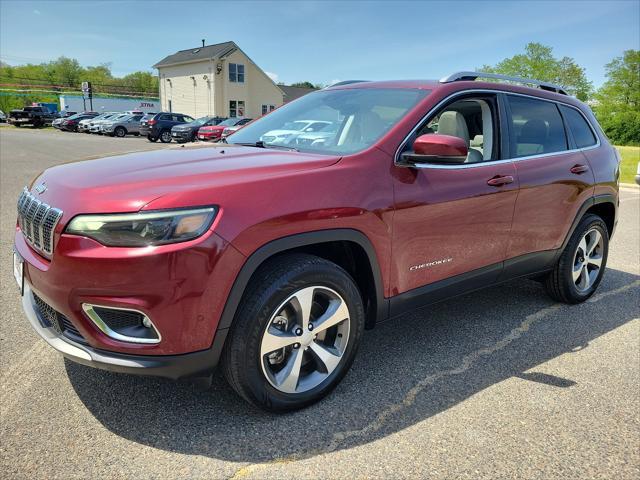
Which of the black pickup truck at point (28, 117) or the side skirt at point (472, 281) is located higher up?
the black pickup truck at point (28, 117)

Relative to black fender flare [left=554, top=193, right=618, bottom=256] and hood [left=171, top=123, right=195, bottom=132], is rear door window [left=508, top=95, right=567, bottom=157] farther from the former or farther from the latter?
hood [left=171, top=123, right=195, bottom=132]

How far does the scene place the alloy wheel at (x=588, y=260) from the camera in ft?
14.4

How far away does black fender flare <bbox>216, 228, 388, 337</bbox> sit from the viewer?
7.45ft

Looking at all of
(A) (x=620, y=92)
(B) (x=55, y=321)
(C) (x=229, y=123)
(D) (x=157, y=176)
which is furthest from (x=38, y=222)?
(A) (x=620, y=92)

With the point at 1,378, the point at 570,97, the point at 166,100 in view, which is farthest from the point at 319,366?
the point at 166,100

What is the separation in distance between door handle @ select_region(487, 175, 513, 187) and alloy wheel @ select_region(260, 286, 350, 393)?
1403 mm

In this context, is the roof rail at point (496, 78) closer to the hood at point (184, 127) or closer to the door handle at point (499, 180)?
the door handle at point (499, 180)

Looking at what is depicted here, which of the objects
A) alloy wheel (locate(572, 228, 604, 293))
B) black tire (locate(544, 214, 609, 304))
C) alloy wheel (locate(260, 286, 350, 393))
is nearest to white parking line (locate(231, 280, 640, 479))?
black tire (locate(544, 214, 609, 304))

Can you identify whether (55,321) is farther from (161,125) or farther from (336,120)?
(161,125)

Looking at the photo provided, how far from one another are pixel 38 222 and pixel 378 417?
1966mm

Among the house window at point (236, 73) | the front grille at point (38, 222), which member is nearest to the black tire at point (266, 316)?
the front grille at point (38, 222)

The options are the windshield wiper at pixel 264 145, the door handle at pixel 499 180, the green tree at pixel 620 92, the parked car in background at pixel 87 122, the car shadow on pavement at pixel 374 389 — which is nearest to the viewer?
the car shadow on pavement at pixel 374 389

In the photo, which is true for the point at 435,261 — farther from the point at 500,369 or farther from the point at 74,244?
the point at 74,244

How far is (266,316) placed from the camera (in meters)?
2.39
